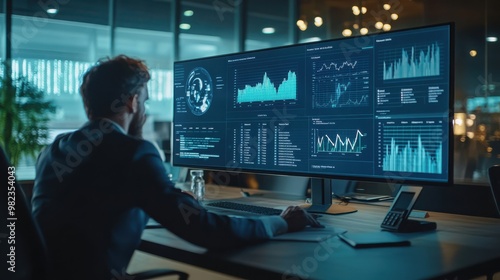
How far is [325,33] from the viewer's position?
691 cm

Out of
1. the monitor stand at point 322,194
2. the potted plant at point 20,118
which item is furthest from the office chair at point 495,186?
the potted plant at point 20,118

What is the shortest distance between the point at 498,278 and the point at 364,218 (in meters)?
0.77

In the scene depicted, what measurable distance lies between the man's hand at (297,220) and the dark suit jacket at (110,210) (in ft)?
0.73

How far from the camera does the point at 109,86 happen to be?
5.23 ft

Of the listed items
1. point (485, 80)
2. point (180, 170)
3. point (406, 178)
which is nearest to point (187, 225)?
point (406, 178)

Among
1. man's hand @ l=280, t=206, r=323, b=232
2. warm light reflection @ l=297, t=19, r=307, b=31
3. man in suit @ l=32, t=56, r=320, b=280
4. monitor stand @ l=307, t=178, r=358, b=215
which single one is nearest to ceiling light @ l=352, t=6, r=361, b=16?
warm light reflection @ l=297, t=19, r=307, b=31

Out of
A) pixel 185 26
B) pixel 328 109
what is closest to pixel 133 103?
pixel 328 109

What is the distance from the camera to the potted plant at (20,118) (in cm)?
499

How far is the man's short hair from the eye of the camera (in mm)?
1597

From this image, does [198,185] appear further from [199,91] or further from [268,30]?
[268,30]

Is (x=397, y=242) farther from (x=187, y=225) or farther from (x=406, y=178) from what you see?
(x=187, y=225)

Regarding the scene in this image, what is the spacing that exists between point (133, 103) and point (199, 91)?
809 mm

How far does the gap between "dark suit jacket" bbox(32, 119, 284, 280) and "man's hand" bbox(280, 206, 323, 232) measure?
22 centimetres

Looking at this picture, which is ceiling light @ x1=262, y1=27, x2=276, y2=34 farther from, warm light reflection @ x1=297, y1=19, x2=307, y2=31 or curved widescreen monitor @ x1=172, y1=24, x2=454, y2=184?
curved widescreen monitor @ x1=172, y1=24, x2=454, y2=184
